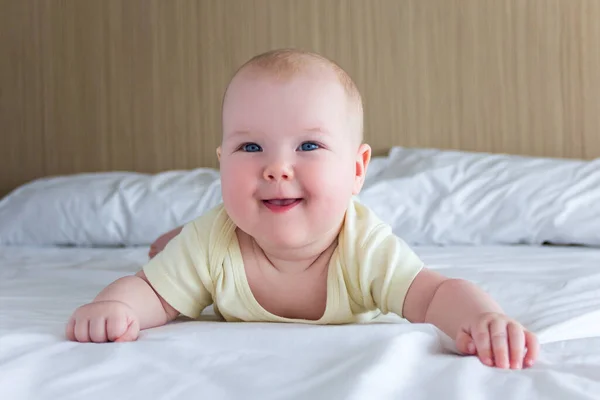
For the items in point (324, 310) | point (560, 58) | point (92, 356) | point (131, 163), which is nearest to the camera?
point (92, 356)

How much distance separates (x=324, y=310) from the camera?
1.00 m

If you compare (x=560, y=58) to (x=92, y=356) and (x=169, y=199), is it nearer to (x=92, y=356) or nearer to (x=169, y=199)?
(x=169, y=199)

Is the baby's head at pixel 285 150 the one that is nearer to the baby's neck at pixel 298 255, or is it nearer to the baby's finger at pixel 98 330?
the baby's neck at pixel 298 255

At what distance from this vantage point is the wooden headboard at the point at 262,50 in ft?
7.72

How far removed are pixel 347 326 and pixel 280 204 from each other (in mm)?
177

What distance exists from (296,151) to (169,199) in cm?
119

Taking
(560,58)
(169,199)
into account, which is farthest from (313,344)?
(560,58)

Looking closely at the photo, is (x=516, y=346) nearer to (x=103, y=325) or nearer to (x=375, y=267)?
(x=375, y=267)

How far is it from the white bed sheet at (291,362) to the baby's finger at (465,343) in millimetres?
13

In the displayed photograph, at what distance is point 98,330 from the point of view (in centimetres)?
84

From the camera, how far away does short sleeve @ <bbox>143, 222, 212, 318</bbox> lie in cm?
99

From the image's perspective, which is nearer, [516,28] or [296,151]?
[296,151]

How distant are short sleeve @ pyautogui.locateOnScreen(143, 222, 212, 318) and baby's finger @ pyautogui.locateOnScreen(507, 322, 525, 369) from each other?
1.42ft

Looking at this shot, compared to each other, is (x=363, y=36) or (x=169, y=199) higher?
(x=363, y=36)
